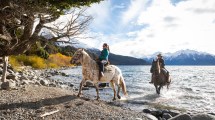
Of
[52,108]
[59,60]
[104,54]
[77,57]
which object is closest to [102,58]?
[104,54]

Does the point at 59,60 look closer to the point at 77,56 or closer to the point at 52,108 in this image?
the point at 77,56

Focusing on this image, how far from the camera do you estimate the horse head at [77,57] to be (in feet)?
52.6

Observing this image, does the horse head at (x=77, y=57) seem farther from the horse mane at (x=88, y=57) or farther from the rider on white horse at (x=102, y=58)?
the rider on white horse at (x=102, y=58)

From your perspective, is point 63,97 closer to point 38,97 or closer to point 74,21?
point 38,97

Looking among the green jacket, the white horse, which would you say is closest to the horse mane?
the white horse

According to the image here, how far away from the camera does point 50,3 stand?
1697 centimetres

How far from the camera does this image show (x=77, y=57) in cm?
1620

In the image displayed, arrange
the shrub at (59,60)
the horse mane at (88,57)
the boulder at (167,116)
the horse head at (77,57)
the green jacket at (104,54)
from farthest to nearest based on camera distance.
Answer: the shrub at (59,60) < the green jacket at (104,54) < the horse mane at (88,57) < the horse head at (77,57) < the boulder at (167,116)

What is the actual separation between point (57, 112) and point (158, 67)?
1450cm

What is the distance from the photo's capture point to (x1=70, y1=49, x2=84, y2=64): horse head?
16047 millimetres

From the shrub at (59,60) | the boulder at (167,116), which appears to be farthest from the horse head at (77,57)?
the shrub at (59,60)

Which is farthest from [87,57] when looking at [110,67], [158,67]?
[158,67]

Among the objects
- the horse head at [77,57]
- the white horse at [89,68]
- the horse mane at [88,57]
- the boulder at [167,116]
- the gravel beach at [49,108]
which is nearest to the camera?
the gravel beach at [49,108]

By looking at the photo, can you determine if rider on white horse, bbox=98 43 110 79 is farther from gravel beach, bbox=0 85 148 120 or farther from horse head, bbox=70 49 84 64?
gravel beach, bbox=0 85 148 120
